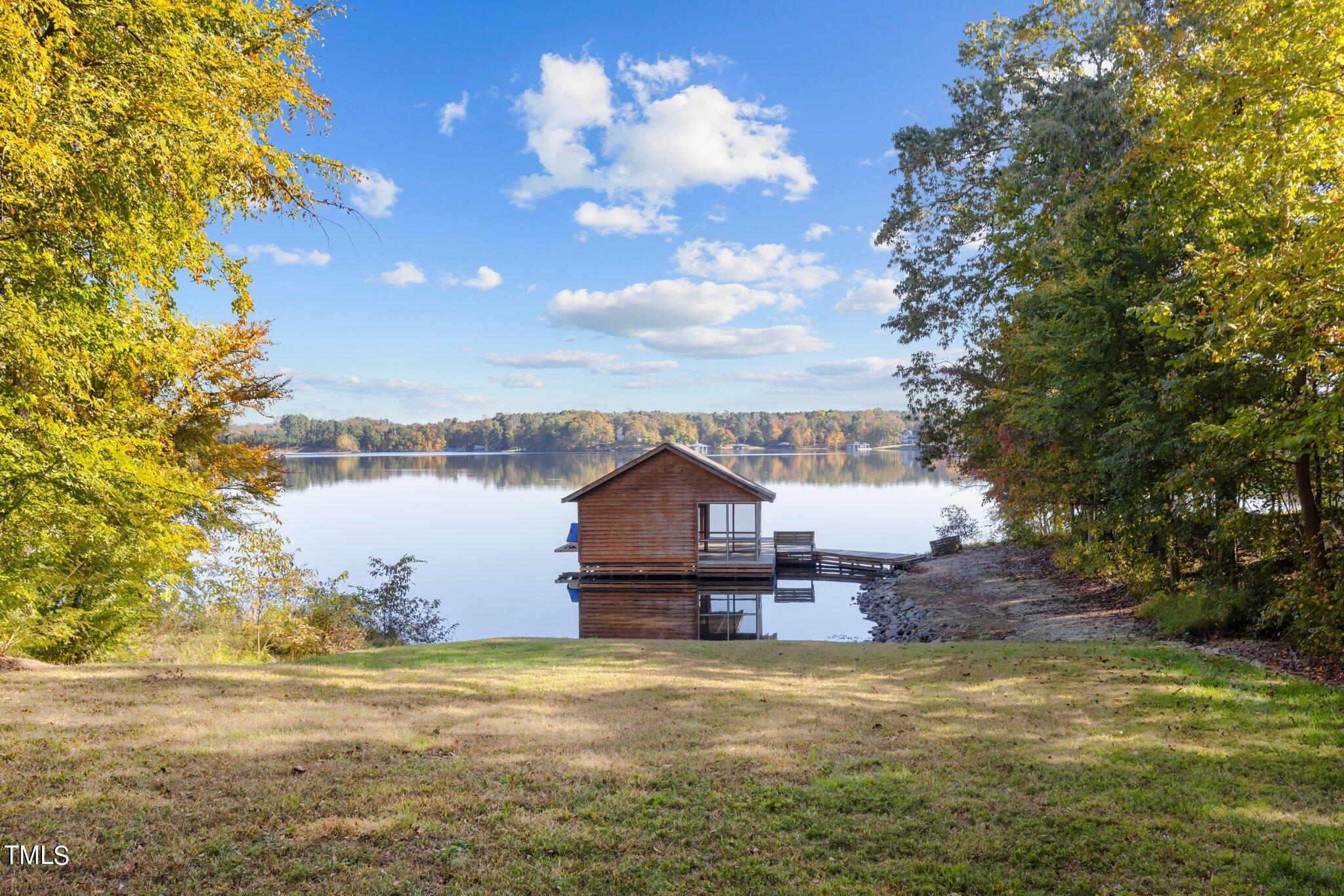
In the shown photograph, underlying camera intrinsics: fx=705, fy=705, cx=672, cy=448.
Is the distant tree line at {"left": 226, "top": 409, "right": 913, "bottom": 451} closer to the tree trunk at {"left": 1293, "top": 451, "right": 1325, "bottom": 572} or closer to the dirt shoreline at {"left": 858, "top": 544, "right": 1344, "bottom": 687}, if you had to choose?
the dirt shoreline at {"left": 858, "top": 544, "right": 1344, "bottom": 687}

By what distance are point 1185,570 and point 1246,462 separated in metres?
5.45

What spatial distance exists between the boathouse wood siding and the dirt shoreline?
22.1 ft

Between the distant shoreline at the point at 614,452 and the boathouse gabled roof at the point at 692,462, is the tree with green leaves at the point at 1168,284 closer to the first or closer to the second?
the boathouse gabled roof at the point at 692,462

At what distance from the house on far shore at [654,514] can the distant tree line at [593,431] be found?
92477 mm

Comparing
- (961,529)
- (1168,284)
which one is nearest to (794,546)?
(961,529)

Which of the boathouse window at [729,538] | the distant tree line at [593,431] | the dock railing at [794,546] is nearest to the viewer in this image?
the boathouse window at [729,538]

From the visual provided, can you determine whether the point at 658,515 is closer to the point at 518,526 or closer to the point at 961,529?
the point at 961,529

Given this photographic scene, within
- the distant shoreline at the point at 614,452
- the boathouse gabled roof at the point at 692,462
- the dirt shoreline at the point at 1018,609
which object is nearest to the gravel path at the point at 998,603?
the dirt shoreline at the point at 1018,609

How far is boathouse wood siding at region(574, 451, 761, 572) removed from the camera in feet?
85.4

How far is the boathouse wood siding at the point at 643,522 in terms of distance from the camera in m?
26.0

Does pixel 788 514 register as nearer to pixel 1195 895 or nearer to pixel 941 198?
pixel 941 198

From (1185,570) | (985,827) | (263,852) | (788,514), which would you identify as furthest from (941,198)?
(788,514)

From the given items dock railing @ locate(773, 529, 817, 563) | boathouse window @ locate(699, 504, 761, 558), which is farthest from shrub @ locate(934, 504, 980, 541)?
boathouse window @ locate(699, 504, 761, 558)

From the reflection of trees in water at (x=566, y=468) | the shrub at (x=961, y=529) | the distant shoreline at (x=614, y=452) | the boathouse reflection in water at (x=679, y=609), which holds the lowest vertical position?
the boathouse reflection in water at (x=679, y=609)
